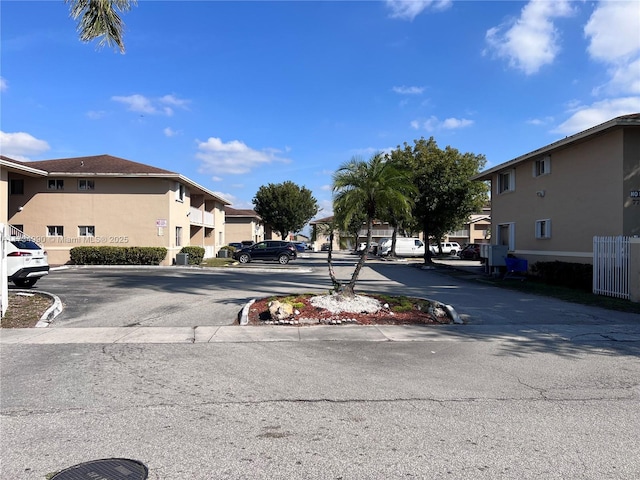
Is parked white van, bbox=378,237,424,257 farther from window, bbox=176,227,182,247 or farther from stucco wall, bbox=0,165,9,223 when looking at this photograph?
stucco wall, bbox=0,165,9,223

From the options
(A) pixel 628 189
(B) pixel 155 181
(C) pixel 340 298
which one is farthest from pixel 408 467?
(B) pixel 155 181

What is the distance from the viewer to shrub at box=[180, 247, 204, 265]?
29900 mm

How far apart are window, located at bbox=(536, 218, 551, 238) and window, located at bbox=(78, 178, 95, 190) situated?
83.6 feet

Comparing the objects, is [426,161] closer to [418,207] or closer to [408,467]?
[418,207]

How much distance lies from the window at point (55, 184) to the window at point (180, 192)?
22.3ft

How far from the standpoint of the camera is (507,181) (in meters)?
25.7

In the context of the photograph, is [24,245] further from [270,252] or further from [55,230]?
[270,252]

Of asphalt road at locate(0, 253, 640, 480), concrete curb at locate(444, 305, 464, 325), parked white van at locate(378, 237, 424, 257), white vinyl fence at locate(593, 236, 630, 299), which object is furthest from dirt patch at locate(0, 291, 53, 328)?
parked white van at locate(378, 237, 424, 257)

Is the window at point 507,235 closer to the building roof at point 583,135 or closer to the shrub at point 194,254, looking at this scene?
the building roof at point 583,135

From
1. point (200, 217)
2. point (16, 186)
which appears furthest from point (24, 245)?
point (200, 217)

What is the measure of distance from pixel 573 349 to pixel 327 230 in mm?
6527

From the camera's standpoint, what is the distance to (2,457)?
391 cm

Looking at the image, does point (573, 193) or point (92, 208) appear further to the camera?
point (92, 208)

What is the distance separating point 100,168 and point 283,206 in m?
31.6
